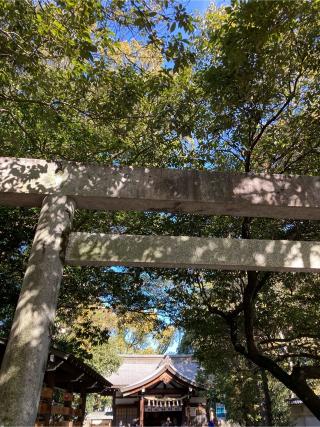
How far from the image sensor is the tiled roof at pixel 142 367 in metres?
22.6

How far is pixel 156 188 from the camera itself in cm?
374

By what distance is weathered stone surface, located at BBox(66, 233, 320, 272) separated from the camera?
140 inches

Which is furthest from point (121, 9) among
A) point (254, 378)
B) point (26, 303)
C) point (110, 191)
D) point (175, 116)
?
point (254, 378)

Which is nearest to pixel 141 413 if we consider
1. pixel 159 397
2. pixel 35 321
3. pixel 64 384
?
pixel 159 397

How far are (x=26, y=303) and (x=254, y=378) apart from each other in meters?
14.1

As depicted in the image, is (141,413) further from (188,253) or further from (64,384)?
(188,253)

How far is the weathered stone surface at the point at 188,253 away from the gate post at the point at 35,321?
227mm

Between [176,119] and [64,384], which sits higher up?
[176,119]

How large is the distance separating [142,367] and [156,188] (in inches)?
963

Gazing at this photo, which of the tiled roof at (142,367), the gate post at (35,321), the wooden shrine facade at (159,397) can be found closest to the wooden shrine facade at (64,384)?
the gate post at (35,321)

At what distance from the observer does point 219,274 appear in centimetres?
940

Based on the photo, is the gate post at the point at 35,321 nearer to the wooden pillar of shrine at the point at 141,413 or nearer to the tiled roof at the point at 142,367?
the wooden pillar of shrine at the point at 141,413

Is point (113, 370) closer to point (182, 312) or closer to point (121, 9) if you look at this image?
point (182, 312)

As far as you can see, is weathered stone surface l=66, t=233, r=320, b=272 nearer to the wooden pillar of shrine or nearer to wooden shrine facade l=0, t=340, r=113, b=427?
wooden shrine facade l=0, t=340, r=113, b=427
